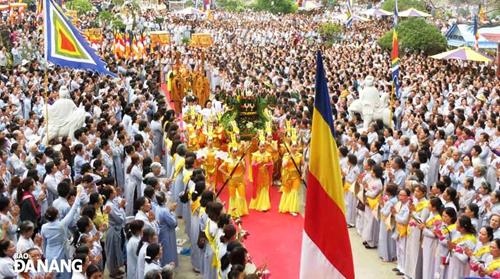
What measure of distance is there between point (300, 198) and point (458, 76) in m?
9.17

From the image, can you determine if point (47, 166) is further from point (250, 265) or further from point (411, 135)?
point (411, 135)

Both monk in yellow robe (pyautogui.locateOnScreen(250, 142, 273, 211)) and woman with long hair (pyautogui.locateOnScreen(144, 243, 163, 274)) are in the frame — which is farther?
monk in yellow robe (pyautogui.locateOnScreen(250, 142, 273, 211))

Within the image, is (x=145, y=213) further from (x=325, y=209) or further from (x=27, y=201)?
(x=325, y=209)

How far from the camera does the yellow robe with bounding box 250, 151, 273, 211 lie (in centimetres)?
1063

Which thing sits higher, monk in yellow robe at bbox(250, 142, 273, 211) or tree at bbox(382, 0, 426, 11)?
tree at bbox(382, 0, 426, 11)

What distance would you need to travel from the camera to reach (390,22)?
39.5 m

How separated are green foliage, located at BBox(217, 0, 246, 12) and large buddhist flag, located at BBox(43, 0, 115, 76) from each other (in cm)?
4184

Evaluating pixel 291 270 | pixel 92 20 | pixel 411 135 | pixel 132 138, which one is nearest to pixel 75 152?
pixel 132 138

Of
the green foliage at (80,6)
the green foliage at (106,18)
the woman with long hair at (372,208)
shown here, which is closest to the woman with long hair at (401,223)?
the woman with long hair at (372,208)

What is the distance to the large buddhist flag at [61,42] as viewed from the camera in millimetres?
9930

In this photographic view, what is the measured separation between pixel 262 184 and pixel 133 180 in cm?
259

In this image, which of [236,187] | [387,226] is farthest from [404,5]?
[387,226]

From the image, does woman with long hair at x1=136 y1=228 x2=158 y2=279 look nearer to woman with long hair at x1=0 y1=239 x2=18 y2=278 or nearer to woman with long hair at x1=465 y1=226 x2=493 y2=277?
woman with long hair at x1=0 y1=239 x2=18 y2=278

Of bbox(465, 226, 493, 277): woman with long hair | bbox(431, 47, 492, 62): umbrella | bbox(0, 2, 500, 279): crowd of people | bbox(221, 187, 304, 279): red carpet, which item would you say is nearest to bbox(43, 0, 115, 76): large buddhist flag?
bbox(0, 2, 500, 279): crowd of people
